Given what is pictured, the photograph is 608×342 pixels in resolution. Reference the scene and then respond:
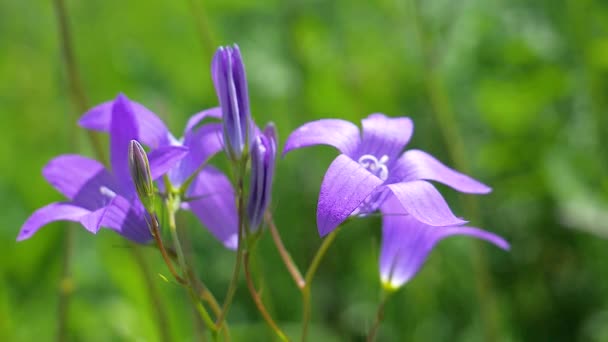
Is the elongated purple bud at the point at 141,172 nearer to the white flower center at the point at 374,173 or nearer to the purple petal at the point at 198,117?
the purple petal at the point at 198,117

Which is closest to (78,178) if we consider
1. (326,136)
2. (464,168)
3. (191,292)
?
(191,292)

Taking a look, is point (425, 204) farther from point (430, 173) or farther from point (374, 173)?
point (374, 173)

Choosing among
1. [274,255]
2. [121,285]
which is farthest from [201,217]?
[274,255]

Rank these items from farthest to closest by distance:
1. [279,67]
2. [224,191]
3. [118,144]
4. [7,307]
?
[279,67]
[7,307]
[224,191]
[118,144]

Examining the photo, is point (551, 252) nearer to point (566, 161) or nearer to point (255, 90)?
point (566, 161)

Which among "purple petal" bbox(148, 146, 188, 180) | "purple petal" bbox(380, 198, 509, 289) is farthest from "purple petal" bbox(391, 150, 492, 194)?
"purple petal" bbox(148, 146, 188, 180)

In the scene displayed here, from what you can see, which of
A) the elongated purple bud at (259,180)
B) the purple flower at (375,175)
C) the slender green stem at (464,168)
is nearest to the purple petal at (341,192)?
the purple flower at (375,175)
